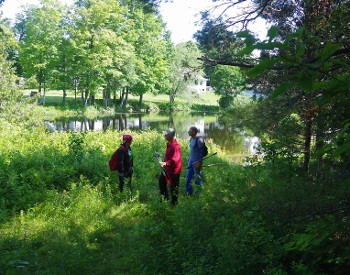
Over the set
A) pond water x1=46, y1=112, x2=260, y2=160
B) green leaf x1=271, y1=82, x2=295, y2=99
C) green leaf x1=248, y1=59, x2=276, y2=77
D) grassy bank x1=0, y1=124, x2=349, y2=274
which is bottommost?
pond water x1=46, y1=112, x2=260, y2=160

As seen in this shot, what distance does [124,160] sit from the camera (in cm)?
802

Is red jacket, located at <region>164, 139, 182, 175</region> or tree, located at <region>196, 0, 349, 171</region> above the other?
tree, located at <region>196, 0, 349, 171</region>

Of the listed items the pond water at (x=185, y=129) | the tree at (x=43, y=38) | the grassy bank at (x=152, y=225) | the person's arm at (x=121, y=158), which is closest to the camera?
the grassy bank at (x=152, y=225)

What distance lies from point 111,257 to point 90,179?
3895 mm

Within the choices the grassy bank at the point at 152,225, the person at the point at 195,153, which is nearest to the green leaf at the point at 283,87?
the grassy bank at the point at 152,225

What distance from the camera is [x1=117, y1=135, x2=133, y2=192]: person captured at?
25.6 feet

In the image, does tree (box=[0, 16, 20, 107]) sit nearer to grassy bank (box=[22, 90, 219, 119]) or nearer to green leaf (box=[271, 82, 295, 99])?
grassy bank (box=[22, 90, 219, 119])

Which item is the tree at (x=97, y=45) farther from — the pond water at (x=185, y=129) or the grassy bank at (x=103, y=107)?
the pond water at (x=185, y=129)

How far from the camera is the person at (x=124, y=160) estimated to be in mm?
7816

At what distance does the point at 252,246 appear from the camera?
417 cm

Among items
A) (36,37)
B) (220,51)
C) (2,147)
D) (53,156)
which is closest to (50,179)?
(53,156)

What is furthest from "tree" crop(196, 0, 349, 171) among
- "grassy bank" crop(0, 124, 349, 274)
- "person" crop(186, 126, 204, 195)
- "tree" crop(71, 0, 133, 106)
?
"tree" crop(71, 0, 133, 106)

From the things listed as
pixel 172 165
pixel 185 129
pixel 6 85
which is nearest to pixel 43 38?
pixel 185 129

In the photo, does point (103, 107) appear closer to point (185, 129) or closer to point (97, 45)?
point (97, 45)
